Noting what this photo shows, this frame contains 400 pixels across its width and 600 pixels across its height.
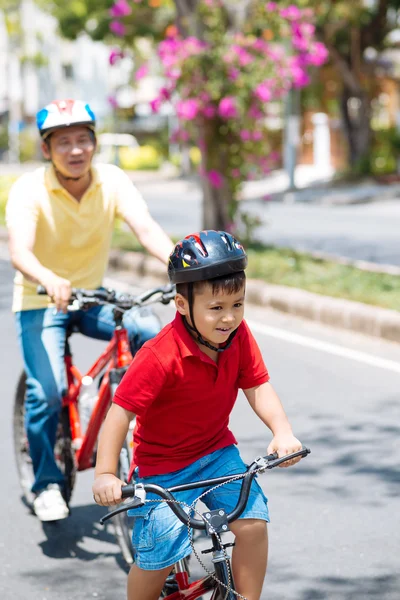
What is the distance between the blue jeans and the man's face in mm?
590

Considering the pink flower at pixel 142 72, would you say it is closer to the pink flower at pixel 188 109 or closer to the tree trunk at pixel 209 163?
the tree trunk at pixel 209 163

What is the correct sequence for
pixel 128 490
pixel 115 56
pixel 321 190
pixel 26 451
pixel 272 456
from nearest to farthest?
1. pixel 128 490
2. pixel 272 456
3. pixel 26 451
4. pixel 115 56
5. pixel 321 190

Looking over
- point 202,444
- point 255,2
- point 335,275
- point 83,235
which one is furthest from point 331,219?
point 202,444

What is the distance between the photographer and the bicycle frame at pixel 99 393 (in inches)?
173

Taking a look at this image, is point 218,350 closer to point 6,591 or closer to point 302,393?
point 6,591

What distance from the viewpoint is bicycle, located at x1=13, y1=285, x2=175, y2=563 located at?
4316mm

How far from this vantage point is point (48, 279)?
4242 millimetres

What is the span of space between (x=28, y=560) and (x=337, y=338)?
4.63 meters

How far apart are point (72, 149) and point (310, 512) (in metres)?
1.90

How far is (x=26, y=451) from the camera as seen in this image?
211 inches

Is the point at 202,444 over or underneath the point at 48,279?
underneath

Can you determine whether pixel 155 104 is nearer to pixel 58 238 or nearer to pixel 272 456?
Answer: pixel 58 238

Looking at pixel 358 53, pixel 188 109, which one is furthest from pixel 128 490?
pixel 358 53

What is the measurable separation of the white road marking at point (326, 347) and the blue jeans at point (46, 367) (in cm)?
341
